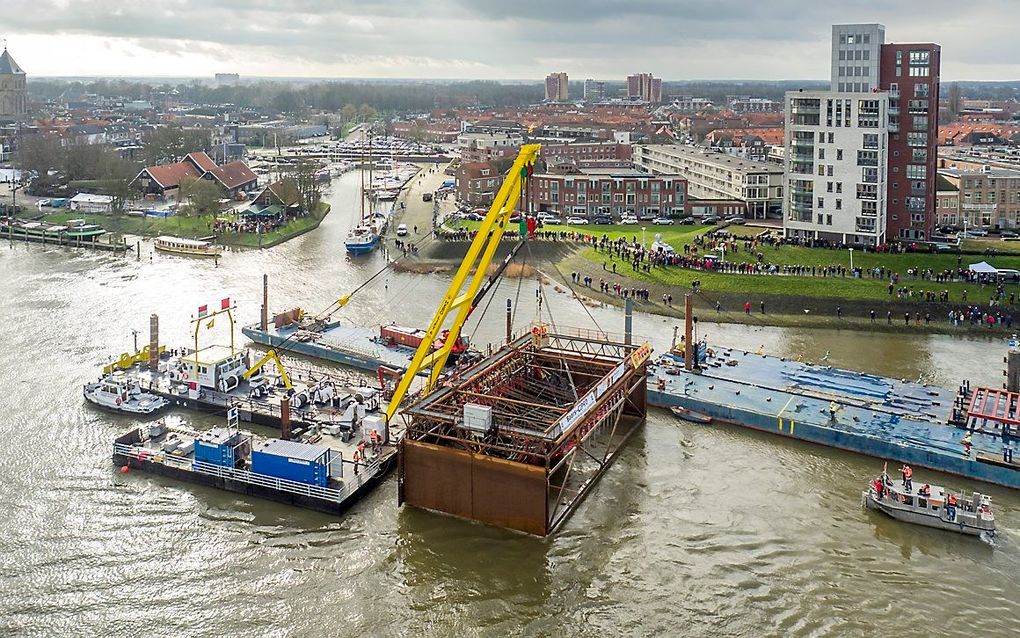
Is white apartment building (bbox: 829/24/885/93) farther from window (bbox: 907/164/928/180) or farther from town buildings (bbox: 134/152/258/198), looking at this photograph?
town buildings (bbox: 134/152/258/198)

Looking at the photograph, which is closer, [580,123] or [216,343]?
[216,343]

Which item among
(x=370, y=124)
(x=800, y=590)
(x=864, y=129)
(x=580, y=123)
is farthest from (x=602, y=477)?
(x=370, y=124)

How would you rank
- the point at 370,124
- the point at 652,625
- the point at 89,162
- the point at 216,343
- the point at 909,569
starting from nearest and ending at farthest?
1. the point at 652,625
2. the point at 909,569
3. the point at 216,343
4. the point at 89,162
5. the point at 370,124

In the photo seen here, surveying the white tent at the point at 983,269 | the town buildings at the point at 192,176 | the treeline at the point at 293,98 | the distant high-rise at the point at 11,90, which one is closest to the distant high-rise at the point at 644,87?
the treeline at the point at 293,98

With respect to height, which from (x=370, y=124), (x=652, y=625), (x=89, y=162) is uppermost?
(x=370, y=124)

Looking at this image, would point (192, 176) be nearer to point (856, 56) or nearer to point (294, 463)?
point (856, 56)

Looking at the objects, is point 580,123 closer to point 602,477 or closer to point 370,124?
point 370,124

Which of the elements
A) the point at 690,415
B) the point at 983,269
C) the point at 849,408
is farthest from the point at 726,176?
the point at 690,415

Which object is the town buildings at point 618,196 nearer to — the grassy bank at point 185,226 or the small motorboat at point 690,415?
the grassy bank at point 185,226
